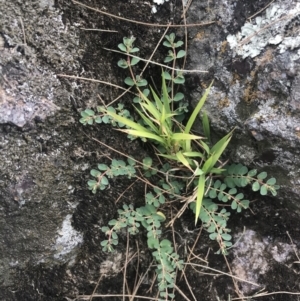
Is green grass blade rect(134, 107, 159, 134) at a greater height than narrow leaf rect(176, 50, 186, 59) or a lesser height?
lesser

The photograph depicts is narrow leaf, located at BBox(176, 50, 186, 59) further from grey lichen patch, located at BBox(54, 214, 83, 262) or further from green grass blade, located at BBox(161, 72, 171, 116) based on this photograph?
grey lichen patch, located at BBox(54, 214, 83, 262)

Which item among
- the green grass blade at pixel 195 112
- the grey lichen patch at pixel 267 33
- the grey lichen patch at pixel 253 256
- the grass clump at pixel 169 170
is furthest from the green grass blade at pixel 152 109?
the grey lichen patch at pixel 253 256

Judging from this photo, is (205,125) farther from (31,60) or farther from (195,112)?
(31,60)

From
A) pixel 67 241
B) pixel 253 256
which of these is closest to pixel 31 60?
pixel 67 241

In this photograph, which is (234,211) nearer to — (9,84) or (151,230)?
(151,230)

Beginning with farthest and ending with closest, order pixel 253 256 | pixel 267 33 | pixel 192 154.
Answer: pixel 253 256 < pixel 192 154 < pixel 267 33

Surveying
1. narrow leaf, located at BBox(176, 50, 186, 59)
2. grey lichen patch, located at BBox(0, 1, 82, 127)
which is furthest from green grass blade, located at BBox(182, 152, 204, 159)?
grey lichen patch, located at BBox(0, 1, 82, 127)

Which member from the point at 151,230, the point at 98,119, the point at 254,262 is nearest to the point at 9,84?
the point at 98,119
